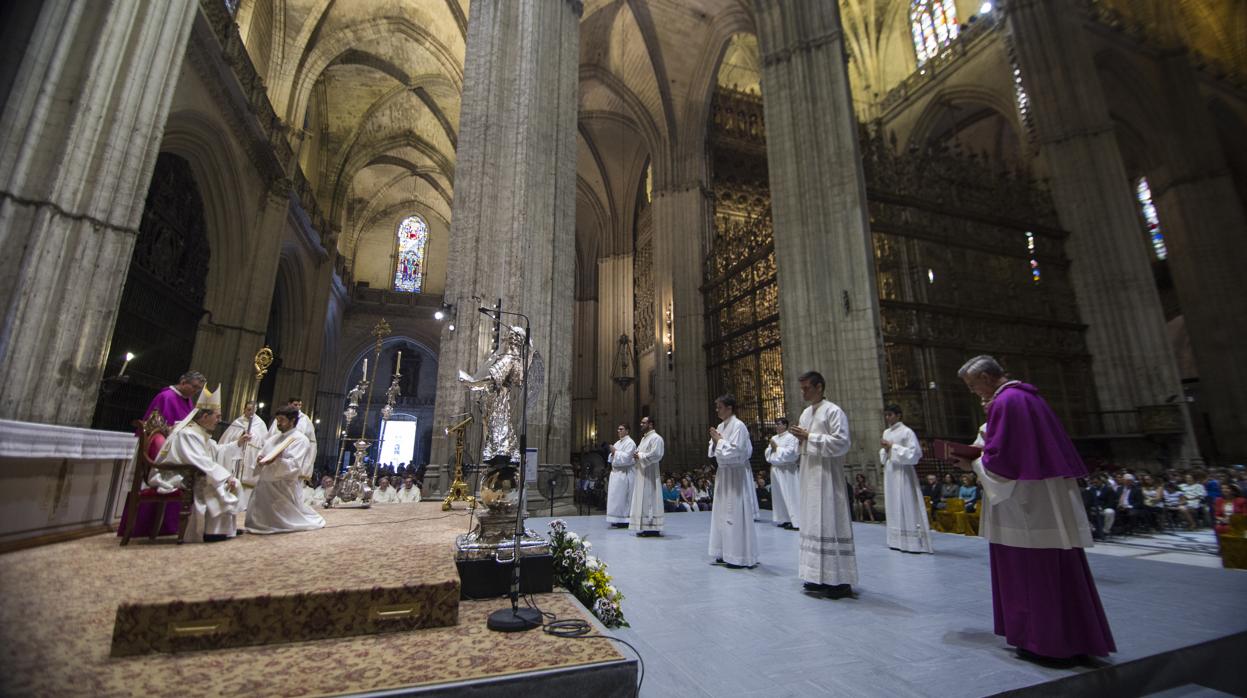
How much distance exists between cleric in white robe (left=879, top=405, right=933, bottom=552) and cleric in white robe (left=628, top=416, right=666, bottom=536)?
3025 millimetres

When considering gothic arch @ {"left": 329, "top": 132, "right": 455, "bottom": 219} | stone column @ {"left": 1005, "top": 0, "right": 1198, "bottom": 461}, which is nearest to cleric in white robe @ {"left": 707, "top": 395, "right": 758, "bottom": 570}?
stone column @ {"left": 1005, "top": 0, "right": 1198, "bottom": 461}

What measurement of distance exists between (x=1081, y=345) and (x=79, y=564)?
19054 mm

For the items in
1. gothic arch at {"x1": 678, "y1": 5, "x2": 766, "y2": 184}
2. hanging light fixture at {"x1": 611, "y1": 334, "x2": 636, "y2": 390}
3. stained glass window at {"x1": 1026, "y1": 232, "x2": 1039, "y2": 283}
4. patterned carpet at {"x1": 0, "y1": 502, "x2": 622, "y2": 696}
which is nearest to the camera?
patterned carpet at {"x1": 0, "y1": 502, "x2": 622, "y2": 696}

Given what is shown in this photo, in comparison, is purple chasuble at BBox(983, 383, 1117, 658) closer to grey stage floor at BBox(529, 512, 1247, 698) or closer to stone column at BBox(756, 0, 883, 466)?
grey stage floor at BBox(529, 512, 1247, 698)

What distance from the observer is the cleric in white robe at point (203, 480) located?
4.09 meters

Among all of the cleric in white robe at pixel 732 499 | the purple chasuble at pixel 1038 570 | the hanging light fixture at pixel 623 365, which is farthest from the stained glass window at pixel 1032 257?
the purple chasuble at pixel 1038 570

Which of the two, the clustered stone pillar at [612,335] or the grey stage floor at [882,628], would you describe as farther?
the clustered stone pillar at [612,335]

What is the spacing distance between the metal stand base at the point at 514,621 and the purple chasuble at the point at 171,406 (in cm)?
391

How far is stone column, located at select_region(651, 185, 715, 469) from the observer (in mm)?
16156

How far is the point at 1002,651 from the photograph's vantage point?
2.88m

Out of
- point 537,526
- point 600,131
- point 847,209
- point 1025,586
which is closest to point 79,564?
point 537,526

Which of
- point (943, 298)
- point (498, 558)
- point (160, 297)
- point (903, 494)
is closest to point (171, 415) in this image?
point (498, 558)

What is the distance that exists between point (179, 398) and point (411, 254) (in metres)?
25.9

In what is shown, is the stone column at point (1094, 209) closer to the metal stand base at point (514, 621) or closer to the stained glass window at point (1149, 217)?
the stained glass window at point (1149, 217)
